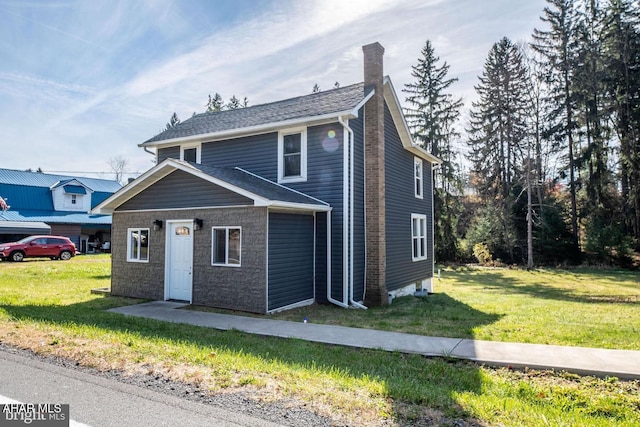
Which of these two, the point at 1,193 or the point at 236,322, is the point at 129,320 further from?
the point at 1,193

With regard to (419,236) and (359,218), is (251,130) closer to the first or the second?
(359,218)

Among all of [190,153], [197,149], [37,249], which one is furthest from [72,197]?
[197,149]

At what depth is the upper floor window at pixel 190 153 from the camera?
547 inches

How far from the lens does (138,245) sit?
12.1 metres

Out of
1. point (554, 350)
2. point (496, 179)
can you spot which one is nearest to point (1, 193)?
point (554, 350)

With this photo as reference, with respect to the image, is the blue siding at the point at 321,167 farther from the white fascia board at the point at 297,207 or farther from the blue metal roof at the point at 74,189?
the blue metal roof at the point at 74,189

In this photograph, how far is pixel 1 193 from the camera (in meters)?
30.2

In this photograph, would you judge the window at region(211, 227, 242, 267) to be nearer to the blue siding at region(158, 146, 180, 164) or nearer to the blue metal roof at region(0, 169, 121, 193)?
the blue siding at region(158, 146, 180, 164)

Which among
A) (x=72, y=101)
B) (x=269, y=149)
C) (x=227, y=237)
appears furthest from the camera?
(x=72, y=101)

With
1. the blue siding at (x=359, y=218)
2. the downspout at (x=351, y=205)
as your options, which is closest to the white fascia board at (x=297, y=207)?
the downspout at (x=351, y=205)

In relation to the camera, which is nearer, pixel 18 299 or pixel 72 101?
pixel 18 299

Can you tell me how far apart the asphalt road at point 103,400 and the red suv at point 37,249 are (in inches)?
941

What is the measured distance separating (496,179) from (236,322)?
3147 centimetres

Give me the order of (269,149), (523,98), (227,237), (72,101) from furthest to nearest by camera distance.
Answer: (523,98) → (72,101) → (269,149) → (227,237)
